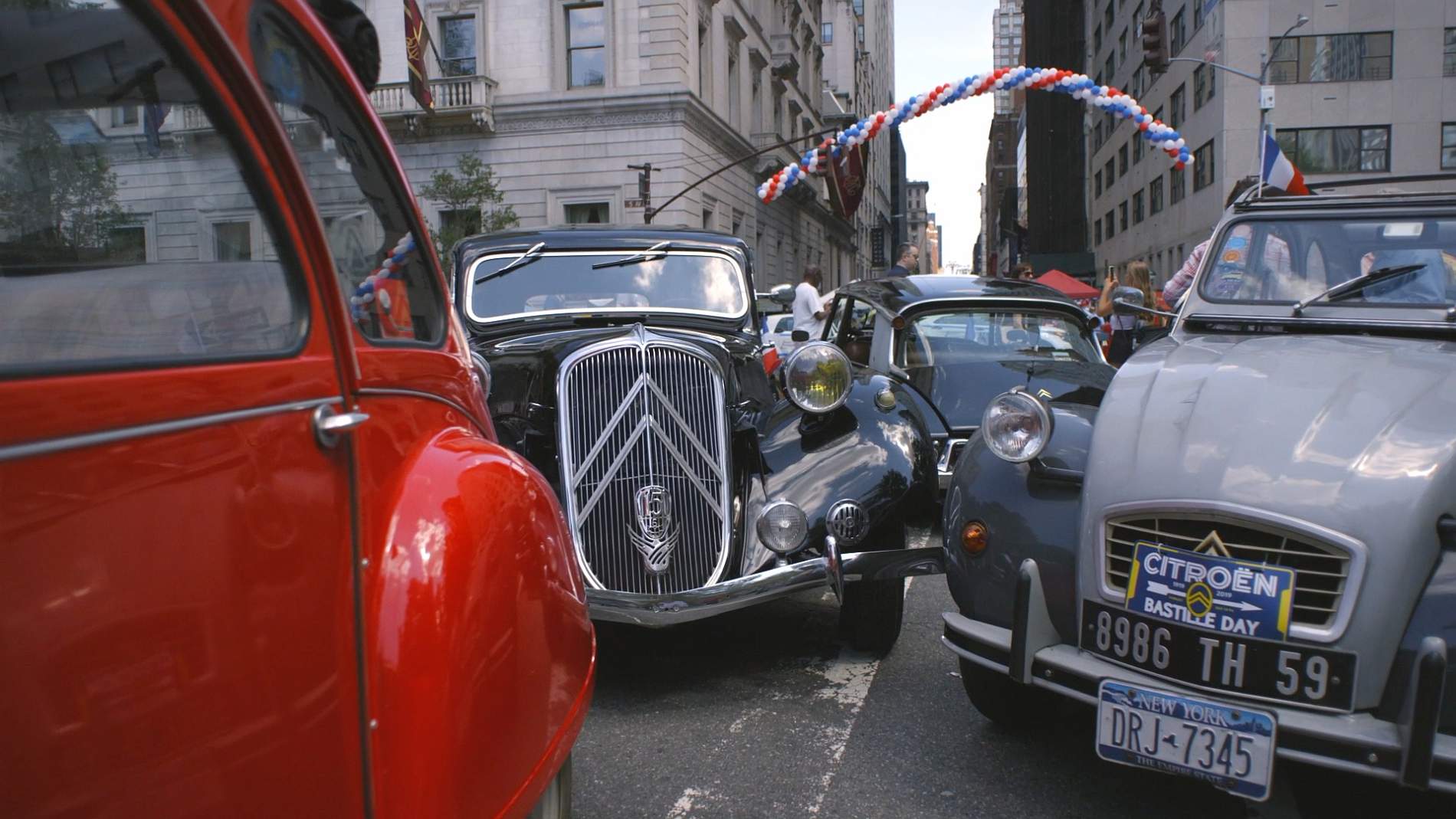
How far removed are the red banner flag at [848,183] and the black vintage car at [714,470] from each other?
2581 cm

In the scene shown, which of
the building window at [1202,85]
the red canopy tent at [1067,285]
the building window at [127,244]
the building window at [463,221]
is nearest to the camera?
the building window at [127,244]

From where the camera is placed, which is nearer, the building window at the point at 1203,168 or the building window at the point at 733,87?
the building window at the point at 733,87

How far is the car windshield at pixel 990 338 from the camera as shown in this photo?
770 centimetres

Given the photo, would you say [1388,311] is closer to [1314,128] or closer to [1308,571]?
[1308,571]

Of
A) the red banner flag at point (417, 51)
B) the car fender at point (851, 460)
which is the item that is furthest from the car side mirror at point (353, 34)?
the red banner flag at point (417, 51)

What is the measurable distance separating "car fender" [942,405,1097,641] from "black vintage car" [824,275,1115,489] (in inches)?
141

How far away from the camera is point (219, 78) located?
1.48 m

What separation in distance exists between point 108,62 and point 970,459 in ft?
9.05

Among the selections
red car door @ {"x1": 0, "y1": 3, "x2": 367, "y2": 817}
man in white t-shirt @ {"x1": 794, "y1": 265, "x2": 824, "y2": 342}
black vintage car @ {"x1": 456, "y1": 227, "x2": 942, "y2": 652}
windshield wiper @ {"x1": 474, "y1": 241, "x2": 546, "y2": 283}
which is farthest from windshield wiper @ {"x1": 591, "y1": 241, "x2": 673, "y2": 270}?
man in white t-shirt @ {"x1": 794, "y1": 265, "x2": 824, "y2": 342}

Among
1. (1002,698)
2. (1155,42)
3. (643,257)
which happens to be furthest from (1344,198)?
(1155,42)

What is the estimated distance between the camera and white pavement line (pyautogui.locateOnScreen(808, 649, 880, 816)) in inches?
133

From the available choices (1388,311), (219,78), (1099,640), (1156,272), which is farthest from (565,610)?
(1156,272)

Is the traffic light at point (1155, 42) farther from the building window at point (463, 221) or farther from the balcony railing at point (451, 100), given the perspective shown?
the balcony railing at point (451, 100)

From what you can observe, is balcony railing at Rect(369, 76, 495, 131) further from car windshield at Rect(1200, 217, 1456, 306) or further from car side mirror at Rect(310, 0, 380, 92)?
car side mirror at Rect(310, 0, 380, 92)
